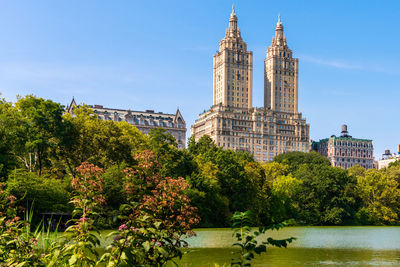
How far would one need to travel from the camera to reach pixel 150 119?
184 meters

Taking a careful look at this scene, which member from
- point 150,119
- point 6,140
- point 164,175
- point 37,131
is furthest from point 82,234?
point 150,119

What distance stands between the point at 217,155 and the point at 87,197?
67969 millimetres

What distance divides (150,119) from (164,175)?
12277 cm

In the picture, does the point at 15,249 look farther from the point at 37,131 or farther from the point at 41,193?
the point at 37,131

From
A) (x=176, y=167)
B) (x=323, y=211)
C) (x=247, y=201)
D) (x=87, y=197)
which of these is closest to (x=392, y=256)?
(x=87, y=197)

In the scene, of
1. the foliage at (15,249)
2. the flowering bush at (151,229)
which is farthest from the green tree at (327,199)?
the foliage at (15,249)

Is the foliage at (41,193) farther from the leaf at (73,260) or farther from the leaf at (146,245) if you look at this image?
the leaf at (146,245)

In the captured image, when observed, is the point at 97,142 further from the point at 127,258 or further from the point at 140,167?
the point at 127,258

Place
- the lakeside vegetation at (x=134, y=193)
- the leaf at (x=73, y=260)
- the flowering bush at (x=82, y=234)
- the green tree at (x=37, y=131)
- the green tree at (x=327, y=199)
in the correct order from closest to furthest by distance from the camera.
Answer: the leaf at (x=73, y=260) → the flowering bush at (x=82, y=234) → the lakeside vegetation at (x=134, y=193) → the green tree at (x=37, y=131) → the green tree at (x=327, y=199)

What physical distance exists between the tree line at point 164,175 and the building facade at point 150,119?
89.5 m

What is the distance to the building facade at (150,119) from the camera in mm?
177375

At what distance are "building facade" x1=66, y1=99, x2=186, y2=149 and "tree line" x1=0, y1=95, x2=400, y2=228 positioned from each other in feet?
294

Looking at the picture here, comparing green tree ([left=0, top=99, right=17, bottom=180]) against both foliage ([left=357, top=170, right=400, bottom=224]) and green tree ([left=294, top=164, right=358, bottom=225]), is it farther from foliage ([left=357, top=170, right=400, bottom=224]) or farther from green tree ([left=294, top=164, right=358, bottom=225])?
foliage ([left=357, top=170, right=400, bottom=224])

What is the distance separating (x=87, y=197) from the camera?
35.3ft
